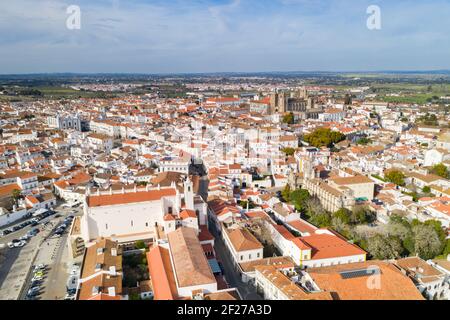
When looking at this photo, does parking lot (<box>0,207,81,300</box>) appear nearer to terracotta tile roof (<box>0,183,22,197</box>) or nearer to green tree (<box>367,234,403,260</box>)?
terracotta tile roof (<box>0,183,22,197</box>)

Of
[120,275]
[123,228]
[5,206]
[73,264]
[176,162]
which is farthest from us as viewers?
[176,162]

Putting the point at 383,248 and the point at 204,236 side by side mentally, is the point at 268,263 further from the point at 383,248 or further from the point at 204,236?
the point at 383,248

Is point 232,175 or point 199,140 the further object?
point 199,140

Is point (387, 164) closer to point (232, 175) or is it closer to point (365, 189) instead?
point (365, 189)

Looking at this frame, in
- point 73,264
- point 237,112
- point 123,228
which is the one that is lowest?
point 73,264

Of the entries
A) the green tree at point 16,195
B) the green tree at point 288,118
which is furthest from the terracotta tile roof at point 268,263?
the green tree at point 288,118
